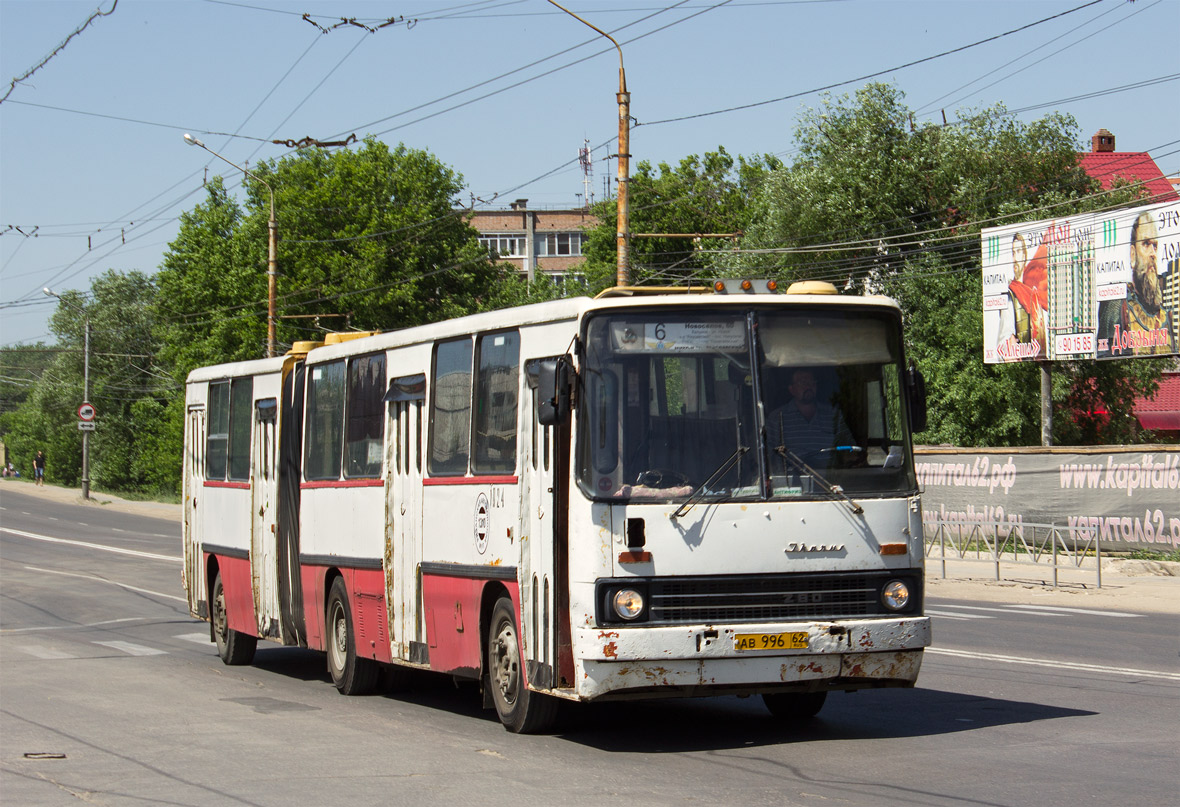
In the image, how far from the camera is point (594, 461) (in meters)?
9.04

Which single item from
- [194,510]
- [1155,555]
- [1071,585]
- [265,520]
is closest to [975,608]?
[1071,585]

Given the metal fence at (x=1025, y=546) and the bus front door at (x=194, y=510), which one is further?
the metal fence at (x=1025, y=546)

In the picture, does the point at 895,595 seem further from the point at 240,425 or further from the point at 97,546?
the point at 97,546

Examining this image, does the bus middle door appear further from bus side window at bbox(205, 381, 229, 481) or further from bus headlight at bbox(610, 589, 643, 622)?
bus side window at bbox(205, 381, 229, 481)

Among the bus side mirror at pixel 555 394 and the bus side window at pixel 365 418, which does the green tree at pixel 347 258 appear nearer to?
the bus side window at pixel 365 418

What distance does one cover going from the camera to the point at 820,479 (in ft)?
30.3

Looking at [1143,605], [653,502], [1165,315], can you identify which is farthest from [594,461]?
[1165,315]

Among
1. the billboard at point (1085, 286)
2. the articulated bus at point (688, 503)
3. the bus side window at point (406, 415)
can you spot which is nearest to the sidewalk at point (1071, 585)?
the billboard at point (1085, 286)

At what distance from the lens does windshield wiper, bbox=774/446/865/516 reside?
9.20 metres

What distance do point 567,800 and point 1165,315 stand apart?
26790mm

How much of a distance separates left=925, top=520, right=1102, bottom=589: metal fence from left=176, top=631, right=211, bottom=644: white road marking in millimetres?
12543

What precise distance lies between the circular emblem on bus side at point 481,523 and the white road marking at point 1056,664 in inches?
219

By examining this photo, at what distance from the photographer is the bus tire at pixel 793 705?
34.4 ft

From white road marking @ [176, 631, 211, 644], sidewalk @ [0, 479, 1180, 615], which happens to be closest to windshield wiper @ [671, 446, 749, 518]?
white road marking @ [176, 631, 211, 644]
